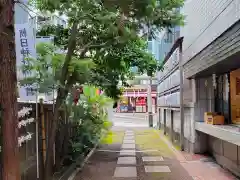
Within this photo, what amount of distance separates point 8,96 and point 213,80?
876 cm

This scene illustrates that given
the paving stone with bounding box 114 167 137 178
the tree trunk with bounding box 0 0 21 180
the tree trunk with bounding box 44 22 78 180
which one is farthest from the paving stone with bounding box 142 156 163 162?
the tree trunk with bounding box 0 0 21 180

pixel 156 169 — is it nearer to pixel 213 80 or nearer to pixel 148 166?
pixel 148 166

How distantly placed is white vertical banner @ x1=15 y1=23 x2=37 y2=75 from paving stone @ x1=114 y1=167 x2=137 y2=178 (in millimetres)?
4806

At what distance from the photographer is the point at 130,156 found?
13.9 metres

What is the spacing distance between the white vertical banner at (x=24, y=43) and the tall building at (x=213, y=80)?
4.00 metres

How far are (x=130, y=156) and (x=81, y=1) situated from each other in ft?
27.5

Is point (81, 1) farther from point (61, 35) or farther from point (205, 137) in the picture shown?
point (205, 137)

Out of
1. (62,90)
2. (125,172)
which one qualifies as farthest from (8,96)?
(125,172)

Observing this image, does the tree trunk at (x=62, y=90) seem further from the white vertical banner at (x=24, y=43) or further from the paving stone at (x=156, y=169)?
the paving stone at (x=156, y=169)

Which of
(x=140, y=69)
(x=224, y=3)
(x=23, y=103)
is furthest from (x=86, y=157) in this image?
(x=224, y=3)

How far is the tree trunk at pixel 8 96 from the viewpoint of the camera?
14.0ft

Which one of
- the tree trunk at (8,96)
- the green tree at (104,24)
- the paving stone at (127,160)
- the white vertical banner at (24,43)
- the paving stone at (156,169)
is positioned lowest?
the paving stone at (127,160)

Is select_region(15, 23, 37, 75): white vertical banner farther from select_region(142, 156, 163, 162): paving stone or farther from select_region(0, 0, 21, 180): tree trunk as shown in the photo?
select_region(142, 156, 163, 162): paving stone

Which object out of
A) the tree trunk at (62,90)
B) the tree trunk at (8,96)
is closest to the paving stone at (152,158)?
the tree trunk at (62,90)
